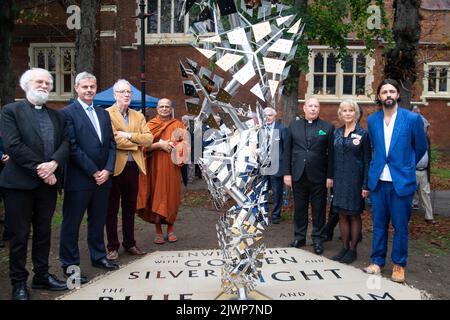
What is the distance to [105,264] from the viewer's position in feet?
16.6

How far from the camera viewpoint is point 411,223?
299 inches

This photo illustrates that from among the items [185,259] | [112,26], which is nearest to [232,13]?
[185,259]

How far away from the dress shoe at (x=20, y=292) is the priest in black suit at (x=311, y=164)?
3270 millimetres

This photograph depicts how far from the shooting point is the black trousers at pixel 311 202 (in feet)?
18.9

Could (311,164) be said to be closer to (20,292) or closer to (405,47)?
(405,47)

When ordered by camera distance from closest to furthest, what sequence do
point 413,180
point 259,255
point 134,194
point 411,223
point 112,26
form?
point 259,255, point 413,180, point 134,194, point 411,223, point 112,26

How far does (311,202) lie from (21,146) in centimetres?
355

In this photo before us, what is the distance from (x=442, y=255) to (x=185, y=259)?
3.32 meters

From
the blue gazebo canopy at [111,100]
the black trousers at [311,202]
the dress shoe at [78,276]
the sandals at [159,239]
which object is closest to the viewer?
the dress shoe at [78,276]

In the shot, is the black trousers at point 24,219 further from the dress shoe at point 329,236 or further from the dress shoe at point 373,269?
the dress shoe at point 329,236

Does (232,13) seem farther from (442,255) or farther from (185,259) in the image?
(442,255)

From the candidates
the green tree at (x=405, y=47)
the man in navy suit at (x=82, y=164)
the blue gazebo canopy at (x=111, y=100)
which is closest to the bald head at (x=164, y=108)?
the man in navy suit at (x=82, y=164)

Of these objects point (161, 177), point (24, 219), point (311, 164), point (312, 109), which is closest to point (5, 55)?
point (161, 177)

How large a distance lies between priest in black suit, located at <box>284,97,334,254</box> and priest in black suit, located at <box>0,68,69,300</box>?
2884 millimetres
